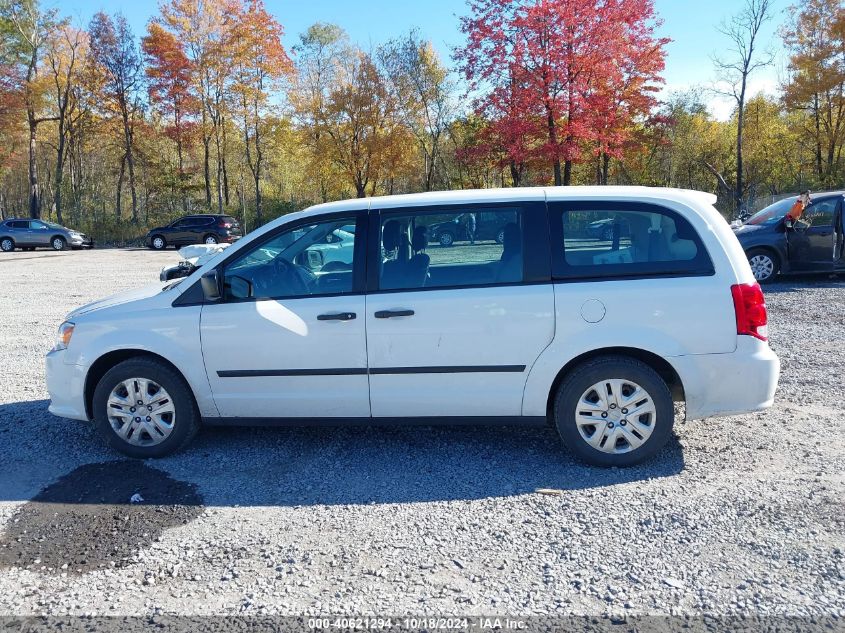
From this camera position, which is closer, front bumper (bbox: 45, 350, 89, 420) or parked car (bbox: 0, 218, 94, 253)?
front bumper (bbox: 45, 350, 89, 420)

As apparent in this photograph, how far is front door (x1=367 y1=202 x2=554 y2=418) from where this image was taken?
13.5ft

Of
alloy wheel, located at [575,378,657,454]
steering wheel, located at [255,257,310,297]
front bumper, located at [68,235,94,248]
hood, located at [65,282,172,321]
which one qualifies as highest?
front bumper, located at [68,235,94,248]

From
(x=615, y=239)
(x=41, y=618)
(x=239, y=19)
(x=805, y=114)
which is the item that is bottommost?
(x=41, y=618)

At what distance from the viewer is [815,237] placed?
37.5 ft

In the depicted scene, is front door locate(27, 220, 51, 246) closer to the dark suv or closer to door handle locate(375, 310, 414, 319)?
the dark suv

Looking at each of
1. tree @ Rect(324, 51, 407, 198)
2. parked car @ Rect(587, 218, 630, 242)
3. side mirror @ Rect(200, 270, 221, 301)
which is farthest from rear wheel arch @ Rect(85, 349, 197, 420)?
tree @ Rect(324, 51, 407, 198)

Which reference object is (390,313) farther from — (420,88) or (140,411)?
(420,88)

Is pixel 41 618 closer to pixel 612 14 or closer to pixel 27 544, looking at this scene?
pixel 27 544

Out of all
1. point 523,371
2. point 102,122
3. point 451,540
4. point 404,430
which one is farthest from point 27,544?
point 102,122

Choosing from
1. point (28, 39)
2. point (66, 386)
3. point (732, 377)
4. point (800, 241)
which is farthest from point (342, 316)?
point (28, 39)

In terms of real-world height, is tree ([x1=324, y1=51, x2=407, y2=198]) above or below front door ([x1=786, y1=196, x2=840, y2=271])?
above

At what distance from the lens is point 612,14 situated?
2227cm

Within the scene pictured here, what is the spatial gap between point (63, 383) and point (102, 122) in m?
40.8

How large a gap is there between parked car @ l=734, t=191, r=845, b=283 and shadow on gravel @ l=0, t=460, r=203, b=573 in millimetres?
10621
